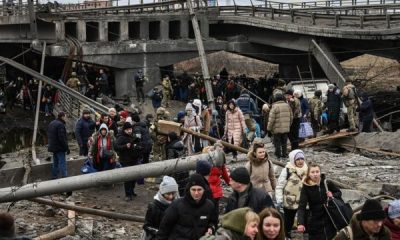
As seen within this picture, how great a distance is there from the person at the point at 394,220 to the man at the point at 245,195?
1.44 meters

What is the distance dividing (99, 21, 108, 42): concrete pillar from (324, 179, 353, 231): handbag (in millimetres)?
26425

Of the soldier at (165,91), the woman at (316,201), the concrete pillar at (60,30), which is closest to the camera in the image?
the woman at (316,201)

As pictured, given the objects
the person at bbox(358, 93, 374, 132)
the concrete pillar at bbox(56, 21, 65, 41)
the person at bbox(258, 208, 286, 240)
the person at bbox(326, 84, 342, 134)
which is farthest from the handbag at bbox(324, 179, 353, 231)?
the concrete pillar at bbox(56, 21, 65, 41)

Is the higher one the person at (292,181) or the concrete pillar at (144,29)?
the concrete pillar at (144,29)

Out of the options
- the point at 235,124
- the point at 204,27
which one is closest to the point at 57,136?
the point at 235,124

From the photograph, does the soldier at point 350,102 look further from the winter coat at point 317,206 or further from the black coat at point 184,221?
the black coat at point 184,221

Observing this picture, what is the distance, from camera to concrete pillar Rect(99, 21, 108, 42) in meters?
32.5

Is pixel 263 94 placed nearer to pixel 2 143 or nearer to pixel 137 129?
pixel 2 143

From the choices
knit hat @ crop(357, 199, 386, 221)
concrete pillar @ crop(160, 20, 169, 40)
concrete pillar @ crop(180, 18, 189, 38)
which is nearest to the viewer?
knit hat @ crop(357, 199, 386, 221)

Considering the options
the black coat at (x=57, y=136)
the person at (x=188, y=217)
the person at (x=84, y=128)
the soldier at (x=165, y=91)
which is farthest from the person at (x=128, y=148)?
the soldier at (x=165, y=91)

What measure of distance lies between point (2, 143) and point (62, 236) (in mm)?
17131

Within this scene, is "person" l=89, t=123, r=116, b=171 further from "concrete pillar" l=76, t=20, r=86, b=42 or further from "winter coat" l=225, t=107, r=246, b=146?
"concrete pillar" l=76, t=20, r=86, b=42

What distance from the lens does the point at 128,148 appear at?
1210 cm

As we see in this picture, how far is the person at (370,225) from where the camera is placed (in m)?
5.62
